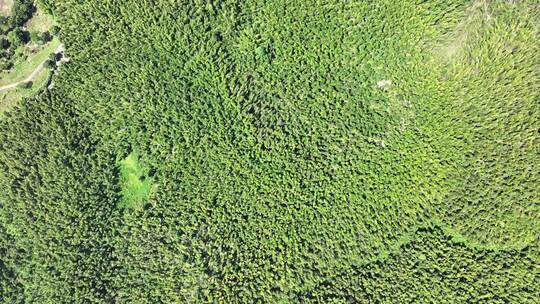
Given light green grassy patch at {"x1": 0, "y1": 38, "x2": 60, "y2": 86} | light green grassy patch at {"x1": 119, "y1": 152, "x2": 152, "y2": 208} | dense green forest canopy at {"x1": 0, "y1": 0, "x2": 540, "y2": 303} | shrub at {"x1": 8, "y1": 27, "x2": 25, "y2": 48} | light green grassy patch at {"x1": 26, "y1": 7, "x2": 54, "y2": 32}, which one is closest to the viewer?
dense green forest canopy at {"x1": 0, "y1": 0, "x2": 540, "y2": 303}

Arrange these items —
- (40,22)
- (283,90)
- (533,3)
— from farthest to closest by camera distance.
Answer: (40,22), (283,90), (533,3)

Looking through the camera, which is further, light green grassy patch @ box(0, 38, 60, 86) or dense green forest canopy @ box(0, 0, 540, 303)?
light green grassy patch @ box(0, 38, 60, 86)

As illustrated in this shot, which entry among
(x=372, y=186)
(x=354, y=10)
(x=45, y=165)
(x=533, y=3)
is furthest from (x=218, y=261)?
(x=533, y=3)

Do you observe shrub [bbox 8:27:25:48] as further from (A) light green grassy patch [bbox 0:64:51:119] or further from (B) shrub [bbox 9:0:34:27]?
(A) light green grassy patch [bbox 0:64:51:119]

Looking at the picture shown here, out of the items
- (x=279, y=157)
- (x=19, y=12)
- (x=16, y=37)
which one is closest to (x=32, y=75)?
(x=16, y=37)

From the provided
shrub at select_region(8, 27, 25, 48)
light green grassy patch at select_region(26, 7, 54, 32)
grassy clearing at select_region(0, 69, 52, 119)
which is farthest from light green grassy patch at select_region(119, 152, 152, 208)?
shrub at select_region(8, 27, 25, 48)

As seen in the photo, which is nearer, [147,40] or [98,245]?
[98,245]

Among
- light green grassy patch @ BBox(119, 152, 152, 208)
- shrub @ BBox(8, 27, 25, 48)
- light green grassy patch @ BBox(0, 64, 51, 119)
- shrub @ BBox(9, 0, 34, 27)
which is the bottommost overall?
light green grassy patch @ BBox(119, 152, 152, 208)

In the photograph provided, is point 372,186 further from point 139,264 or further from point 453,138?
point 139,264
